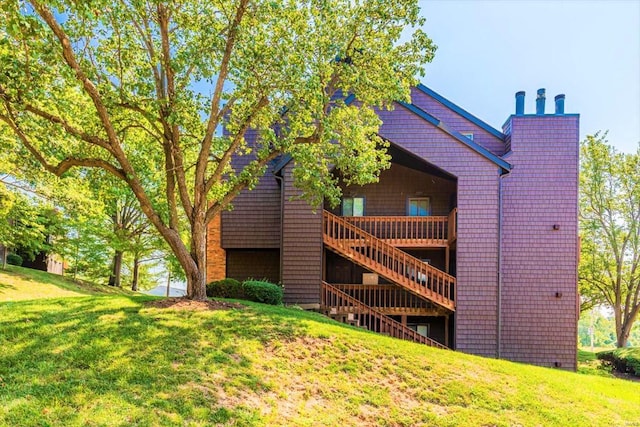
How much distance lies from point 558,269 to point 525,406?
8656 mm

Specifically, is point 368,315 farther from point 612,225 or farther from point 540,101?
point 612,225

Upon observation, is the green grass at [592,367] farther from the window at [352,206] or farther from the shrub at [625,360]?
the window at [352,206]

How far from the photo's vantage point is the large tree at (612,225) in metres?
23.0

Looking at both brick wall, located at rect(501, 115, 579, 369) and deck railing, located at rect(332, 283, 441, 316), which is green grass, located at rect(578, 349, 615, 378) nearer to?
brick wall, located at rect(501, 115, 579, 369)

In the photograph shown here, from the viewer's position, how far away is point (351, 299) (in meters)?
15.3

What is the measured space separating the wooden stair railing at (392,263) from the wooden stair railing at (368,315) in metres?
1.18

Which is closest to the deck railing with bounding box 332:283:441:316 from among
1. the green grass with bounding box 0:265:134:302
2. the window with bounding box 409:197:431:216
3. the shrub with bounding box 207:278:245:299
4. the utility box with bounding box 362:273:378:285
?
the utility box with bounding box 362:273:378:285

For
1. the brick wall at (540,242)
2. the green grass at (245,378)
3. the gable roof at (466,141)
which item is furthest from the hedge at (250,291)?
the brick wall at (540,242)

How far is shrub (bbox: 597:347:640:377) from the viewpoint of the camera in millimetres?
15846

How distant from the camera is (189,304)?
10867 millimetres

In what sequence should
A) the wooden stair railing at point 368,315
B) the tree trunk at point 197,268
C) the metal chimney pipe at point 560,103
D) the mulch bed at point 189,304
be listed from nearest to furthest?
the mulch bed at point 189,304
the tree trunk at point 197,268
the wooden stair railing at point 368,315
the metal chimney pipe at point 560,103

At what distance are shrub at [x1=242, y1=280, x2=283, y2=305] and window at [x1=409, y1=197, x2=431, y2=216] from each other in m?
6.34

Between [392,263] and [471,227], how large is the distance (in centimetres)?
283

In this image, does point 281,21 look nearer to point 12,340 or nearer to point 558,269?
point 12,340
